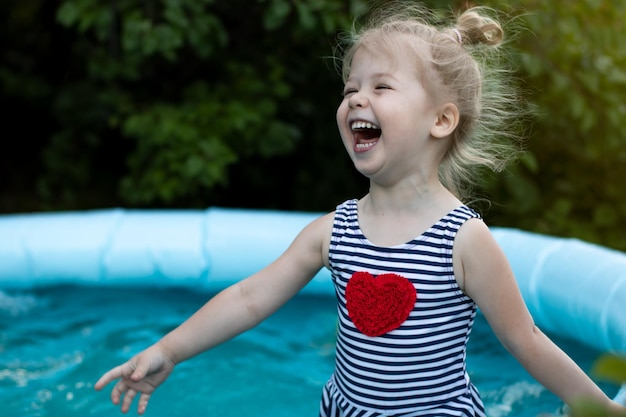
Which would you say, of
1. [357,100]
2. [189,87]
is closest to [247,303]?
[357,100]

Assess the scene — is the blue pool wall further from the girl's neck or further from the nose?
the nose

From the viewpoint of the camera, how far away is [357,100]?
1.71 metres

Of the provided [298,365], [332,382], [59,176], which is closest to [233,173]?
[59,176]

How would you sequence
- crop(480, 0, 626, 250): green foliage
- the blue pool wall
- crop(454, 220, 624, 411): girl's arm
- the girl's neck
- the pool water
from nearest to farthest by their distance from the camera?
crop(454, 220, 624, 411): girl's arm < the girl's neck < the pool water < the blue pool wall < crop(480, 0, 626, 250): green foliage

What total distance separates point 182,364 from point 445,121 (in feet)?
4.58

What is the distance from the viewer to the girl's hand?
1757mm

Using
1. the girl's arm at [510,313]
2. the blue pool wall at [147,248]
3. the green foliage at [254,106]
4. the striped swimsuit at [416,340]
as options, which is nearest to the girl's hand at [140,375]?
the striped swimsuit at [416,340]

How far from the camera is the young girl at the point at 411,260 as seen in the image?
5.51 ft

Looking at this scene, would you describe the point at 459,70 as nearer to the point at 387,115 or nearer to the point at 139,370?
the point at 387,115

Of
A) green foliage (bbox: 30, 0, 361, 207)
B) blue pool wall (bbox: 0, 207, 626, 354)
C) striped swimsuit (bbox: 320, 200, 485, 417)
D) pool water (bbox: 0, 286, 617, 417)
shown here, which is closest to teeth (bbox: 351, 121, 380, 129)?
striped swimsuit (bbox: 320, 200, 485, 417)

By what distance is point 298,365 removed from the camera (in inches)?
110

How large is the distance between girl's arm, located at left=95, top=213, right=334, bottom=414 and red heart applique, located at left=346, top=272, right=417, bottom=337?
14 cm

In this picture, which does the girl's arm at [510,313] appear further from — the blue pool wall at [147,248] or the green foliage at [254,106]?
the green foliage at [254,106]

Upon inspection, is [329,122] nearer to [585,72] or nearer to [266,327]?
[585,72]
